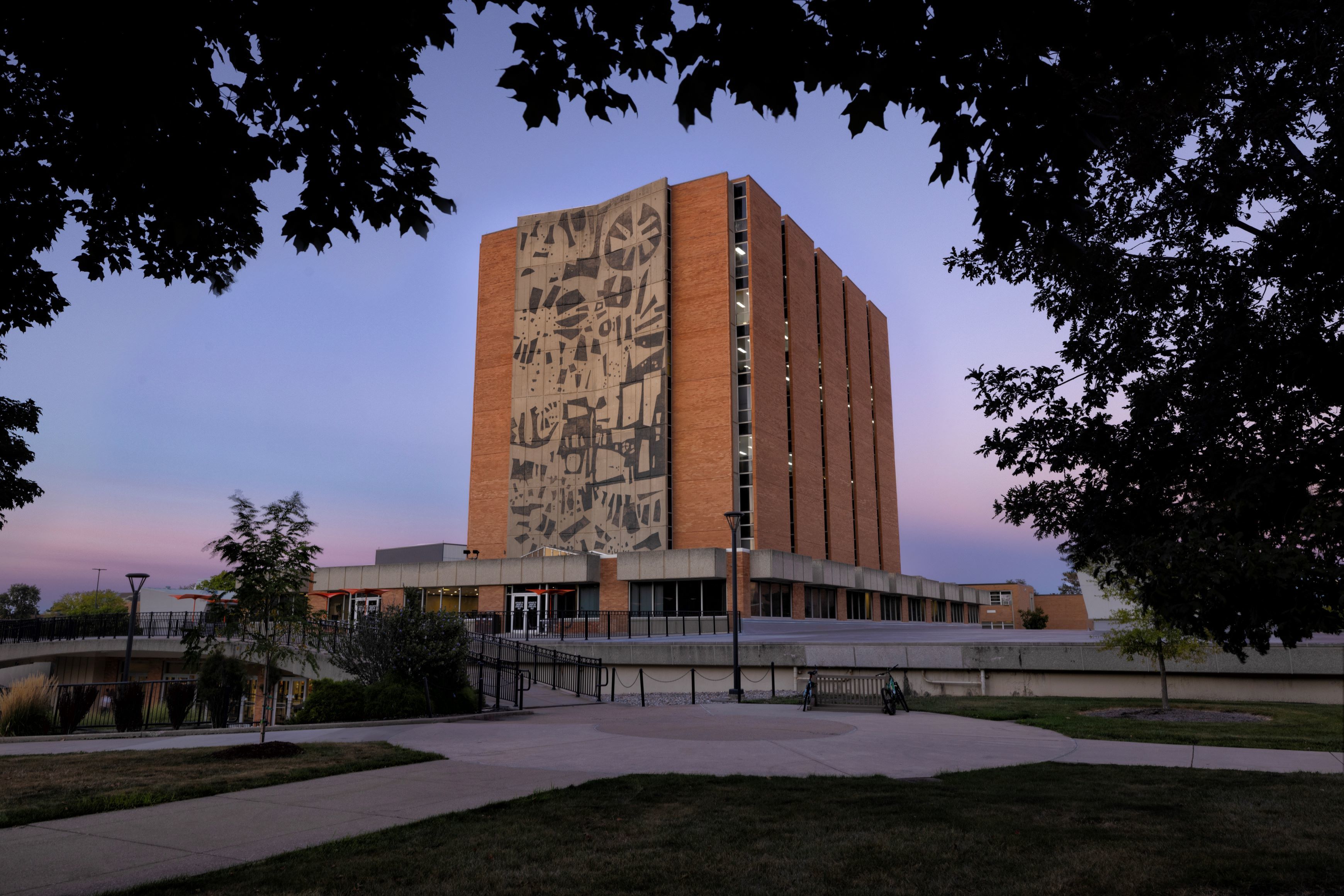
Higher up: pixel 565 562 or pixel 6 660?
Result: pixel 565 562

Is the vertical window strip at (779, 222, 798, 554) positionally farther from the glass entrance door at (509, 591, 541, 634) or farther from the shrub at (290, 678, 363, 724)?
the shrub at (290, 678, 363, 724)

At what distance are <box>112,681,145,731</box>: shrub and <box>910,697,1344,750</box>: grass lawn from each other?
16577 millimetres

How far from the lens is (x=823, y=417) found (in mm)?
71812

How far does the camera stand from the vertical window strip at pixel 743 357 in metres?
59.3

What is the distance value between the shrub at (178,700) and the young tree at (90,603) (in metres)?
81.6

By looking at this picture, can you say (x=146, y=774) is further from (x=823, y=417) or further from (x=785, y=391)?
(x=823, y=417)

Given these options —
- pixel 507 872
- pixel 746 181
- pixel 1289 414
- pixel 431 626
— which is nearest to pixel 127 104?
pixel 507 872

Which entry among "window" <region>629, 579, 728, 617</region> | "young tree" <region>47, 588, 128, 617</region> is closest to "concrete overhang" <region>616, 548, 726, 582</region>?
"window" <region>629, 579, 728, 617</region>

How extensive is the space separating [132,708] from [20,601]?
144m

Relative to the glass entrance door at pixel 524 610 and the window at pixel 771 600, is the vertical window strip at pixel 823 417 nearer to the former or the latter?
the window at pixel 771 600

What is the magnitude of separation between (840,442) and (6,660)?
2323 inches

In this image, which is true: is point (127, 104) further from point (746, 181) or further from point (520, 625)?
point (746, 181)

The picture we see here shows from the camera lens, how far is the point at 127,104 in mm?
5652

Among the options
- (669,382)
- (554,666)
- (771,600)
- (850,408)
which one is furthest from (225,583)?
(850,408)
